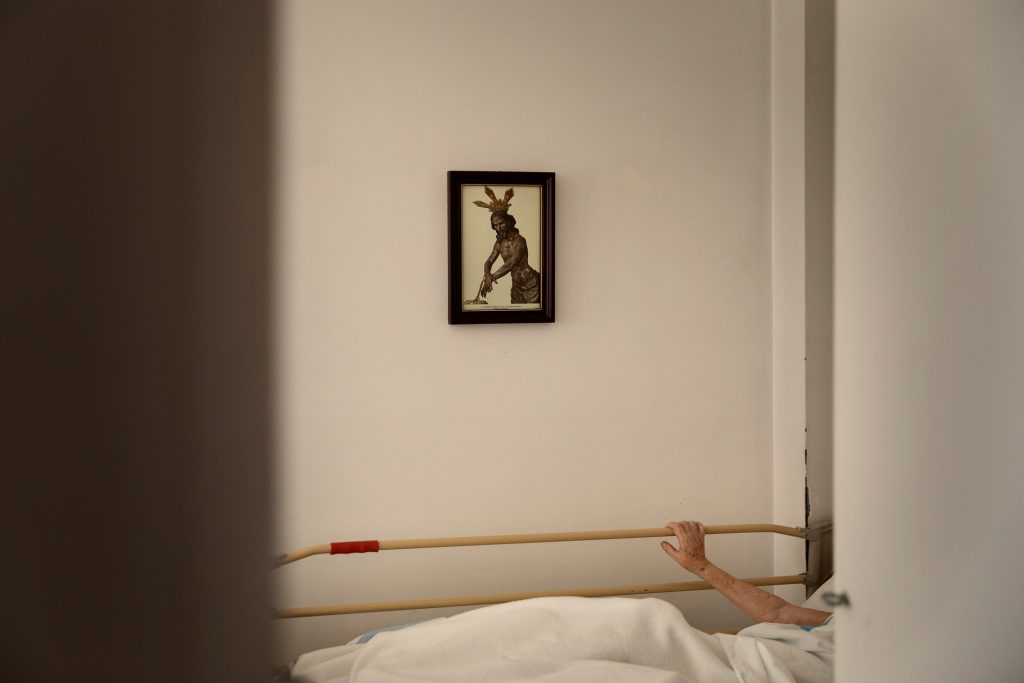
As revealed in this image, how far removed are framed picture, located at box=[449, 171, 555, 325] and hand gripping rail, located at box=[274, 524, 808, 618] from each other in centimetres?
49

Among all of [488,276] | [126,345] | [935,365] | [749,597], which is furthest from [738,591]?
[126,345]

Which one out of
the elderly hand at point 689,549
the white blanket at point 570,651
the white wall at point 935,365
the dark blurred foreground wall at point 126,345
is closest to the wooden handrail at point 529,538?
the elderly hand at point 689,549

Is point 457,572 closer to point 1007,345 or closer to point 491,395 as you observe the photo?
point 491,395

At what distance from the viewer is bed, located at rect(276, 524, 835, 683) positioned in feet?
3.62

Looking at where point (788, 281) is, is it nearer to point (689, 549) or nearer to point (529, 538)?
point (689, 549)

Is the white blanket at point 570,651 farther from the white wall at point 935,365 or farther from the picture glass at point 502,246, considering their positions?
the white wall at point 935,365

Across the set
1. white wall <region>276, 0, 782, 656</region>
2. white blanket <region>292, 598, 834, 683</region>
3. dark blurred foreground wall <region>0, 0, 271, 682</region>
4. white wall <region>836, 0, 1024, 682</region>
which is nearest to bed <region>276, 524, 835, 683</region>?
white blanket <region>292, 598, 834, 683</region>

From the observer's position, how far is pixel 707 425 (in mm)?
1769

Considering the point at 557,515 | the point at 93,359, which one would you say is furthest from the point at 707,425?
the point at 93,359

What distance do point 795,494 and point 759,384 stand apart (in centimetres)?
28

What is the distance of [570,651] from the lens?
1.15 metres

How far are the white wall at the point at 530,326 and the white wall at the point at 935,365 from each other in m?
1.33

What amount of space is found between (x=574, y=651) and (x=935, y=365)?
3.12ft

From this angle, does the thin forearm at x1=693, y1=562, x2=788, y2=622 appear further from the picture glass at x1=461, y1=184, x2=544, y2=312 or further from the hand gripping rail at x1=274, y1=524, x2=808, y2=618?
the picture glass at x1=461, y1=184, x2=544, y2=312
